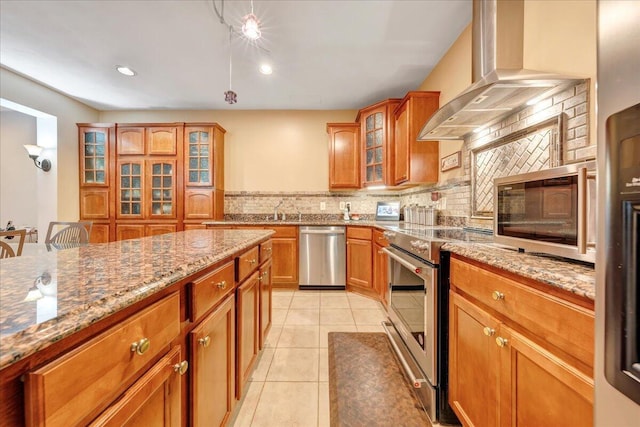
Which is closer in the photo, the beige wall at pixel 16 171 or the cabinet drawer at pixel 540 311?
the cabinet drawer at pixel 540 311

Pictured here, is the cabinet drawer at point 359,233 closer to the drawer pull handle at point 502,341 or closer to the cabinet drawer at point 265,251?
the cabinet drawer at point 265,251

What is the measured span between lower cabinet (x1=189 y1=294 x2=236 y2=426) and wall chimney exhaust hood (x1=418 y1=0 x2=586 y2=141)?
164 cm

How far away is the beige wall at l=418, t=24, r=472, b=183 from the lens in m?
2.21

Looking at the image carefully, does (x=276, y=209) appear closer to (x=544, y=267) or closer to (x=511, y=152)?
(x=511, y=152)

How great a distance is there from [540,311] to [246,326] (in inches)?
51.1

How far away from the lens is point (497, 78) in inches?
47.9

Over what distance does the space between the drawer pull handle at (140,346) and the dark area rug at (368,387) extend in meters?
1.17

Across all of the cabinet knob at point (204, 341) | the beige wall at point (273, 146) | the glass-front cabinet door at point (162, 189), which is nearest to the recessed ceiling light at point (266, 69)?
the beige wall at point (273, 146)

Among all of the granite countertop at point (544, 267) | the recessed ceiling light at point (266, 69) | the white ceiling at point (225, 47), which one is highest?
the white ceiling at point (225, 47)

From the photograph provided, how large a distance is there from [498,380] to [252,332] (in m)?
1.23

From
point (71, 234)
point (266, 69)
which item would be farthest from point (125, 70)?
point (71, 234)

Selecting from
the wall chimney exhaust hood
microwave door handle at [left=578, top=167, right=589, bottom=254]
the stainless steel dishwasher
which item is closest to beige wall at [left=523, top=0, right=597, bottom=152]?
the wall chimney exhaust hood

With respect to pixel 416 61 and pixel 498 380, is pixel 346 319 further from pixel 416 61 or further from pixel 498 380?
pixel 416 61

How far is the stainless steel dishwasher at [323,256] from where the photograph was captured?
3.36 m
